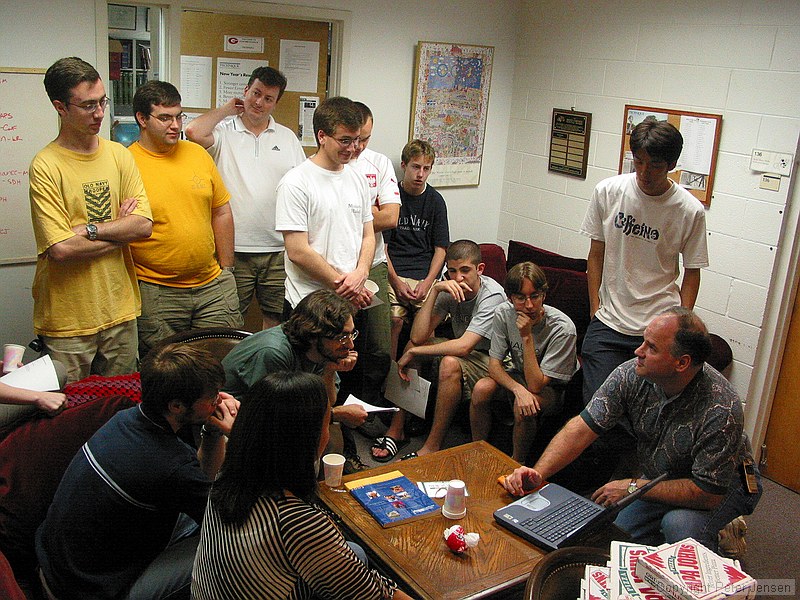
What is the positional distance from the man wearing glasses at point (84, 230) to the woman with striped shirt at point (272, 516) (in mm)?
1540

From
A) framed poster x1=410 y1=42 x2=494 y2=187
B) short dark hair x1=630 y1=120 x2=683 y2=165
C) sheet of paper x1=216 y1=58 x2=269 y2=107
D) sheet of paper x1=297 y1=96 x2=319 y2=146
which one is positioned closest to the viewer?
short dark hair x1=630 y1=120 x2=683 y2=165

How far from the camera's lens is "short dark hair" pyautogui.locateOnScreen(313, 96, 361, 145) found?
338cm

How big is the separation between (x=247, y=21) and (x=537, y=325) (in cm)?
222

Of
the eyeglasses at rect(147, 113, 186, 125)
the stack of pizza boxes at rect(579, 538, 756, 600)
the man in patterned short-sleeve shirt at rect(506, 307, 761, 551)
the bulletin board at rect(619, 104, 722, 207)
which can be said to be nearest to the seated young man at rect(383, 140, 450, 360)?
the bulletin board at rect(619, 104, 722, 207)

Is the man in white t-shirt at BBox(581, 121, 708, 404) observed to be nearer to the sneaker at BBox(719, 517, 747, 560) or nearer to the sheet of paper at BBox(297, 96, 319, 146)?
the sneaker at BBox(719, 517, 747, 560)

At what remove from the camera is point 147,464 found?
78.0 inches

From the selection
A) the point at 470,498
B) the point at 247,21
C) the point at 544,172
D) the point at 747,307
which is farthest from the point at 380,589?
the point at 544,172

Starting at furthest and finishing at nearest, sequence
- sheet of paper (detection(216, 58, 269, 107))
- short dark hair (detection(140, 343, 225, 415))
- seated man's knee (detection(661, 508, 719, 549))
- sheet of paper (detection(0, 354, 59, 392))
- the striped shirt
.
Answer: sheet of paper (detection(216, 58, 269, 107)) → seated man's knee (detection(661, 508, 719, 549)) → sheet of paper (detection(0, 354, 59, 392)) → short dark hair (detection(140, 343, 225, 415)) → the striped shirt

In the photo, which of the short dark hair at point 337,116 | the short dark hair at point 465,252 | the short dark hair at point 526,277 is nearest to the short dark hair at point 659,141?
the short dark hair at point 526,277

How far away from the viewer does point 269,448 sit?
175 centimetres

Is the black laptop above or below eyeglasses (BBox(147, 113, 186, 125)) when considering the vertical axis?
below

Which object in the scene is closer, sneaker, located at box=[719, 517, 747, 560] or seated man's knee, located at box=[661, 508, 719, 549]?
seated man's knee, located at box=[661, 508, 719, 549]

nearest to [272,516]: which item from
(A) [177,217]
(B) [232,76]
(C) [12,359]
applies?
(C) [12,359]

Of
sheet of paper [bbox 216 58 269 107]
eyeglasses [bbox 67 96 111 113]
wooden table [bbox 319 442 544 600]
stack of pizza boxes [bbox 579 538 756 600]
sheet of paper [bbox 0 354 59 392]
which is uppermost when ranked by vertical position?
sheet of paper [bbox 216 58 269 107]
